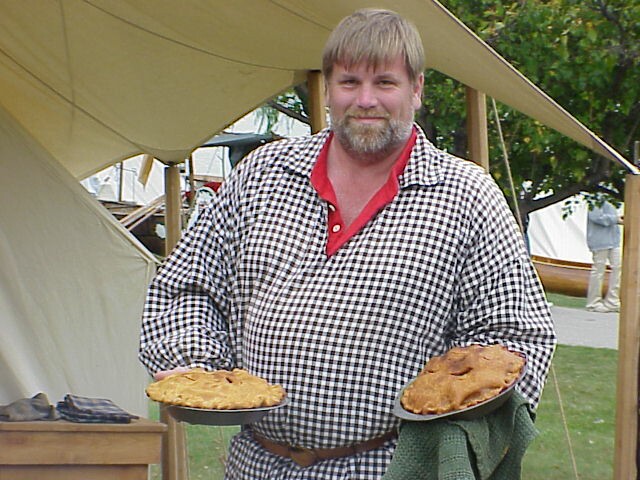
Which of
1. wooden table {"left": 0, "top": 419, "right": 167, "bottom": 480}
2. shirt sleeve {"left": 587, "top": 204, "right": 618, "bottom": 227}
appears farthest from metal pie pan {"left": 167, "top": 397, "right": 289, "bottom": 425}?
shirt sleeve {"left": 587, "top": 204, "right": 618, "bottom": 227}

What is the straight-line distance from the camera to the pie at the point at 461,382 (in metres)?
1.71

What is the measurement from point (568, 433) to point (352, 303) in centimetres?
469

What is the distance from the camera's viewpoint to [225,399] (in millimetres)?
1741

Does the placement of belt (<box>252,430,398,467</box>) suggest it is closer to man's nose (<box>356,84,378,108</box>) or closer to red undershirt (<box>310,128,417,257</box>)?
red undershirt (<box>310,128,417,257</box>)

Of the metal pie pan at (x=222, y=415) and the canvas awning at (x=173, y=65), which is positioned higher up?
the canvas awning at (x=173, y=65)

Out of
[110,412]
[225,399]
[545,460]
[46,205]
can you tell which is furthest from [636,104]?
[225,399]

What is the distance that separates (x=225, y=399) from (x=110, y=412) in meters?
1.01

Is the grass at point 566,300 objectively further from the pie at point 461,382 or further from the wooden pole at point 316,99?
the pie at point 461,382

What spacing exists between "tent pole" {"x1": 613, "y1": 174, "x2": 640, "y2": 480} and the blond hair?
1780 mm

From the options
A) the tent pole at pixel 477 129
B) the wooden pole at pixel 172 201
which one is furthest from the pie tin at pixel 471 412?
the wooden pole at pixel 172 201

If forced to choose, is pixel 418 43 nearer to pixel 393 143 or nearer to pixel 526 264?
pixel 393 143

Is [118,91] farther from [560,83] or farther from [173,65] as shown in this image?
[560,83]

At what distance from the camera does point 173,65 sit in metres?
3.94

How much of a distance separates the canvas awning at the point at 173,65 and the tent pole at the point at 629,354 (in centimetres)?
29
